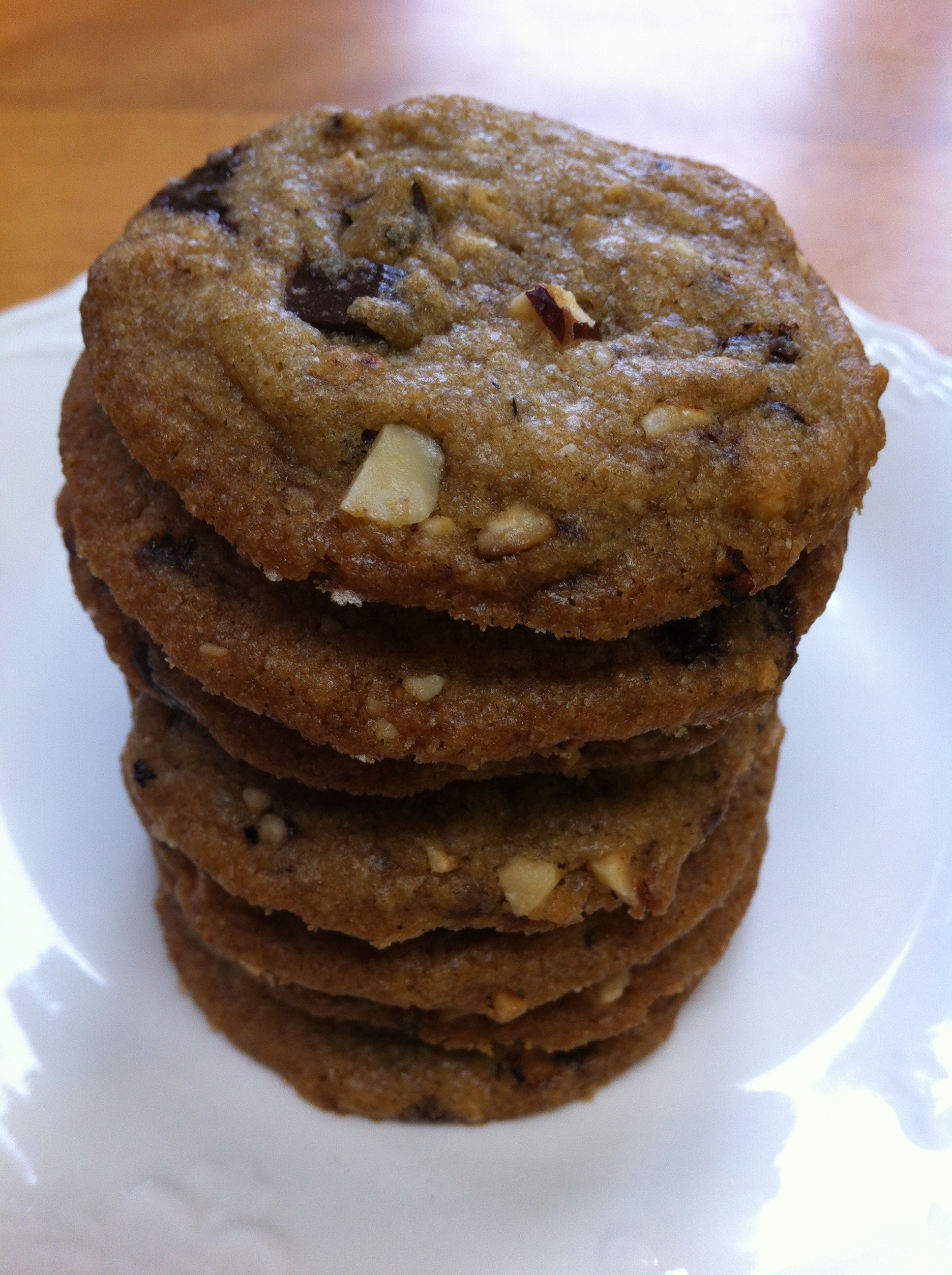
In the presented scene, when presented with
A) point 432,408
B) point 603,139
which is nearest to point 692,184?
point 603,139

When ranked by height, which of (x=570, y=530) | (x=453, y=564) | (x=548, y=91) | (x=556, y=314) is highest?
(x=548, y=91)

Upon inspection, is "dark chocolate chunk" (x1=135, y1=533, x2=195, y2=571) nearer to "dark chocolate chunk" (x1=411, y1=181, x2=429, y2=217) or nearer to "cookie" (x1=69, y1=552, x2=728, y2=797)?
"cookie" (x1=69, y1=552, x2=728, y2=797)

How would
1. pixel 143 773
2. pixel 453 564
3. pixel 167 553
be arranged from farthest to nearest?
pixel 143 773 < pixel 167 553 < pixel 453 564

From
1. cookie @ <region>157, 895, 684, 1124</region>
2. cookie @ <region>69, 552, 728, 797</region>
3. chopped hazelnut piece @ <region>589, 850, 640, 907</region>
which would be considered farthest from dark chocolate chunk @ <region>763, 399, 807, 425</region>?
cookie @ <region>157, 895, 684, 1124</region>

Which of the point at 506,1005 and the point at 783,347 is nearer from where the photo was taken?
the point at 783,347

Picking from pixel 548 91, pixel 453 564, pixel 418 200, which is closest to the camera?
pixel 453 564

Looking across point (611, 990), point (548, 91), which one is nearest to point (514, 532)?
point (611, 990)

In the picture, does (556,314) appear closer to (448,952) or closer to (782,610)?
(782,610)

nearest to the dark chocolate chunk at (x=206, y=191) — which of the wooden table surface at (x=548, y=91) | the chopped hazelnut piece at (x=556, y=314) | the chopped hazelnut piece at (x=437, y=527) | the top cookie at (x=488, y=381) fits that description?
the top cookie at (x=488, y=381)

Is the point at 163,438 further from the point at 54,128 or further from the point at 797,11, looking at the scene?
the point at 797,11

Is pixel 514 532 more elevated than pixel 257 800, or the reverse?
pixel 514 532
